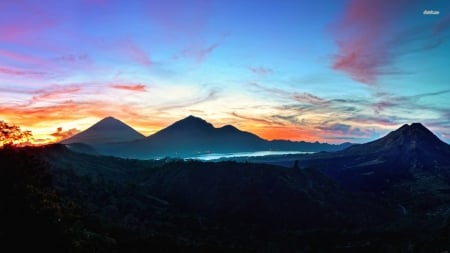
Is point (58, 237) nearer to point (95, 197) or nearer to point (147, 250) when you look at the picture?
point (147, 250)

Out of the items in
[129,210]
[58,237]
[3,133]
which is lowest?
[129,210]

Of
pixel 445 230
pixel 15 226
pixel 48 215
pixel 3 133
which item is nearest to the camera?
pixel 15 226

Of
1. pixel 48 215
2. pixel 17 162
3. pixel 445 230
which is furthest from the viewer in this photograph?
pixel 445 230

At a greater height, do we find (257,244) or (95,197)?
(95,197)

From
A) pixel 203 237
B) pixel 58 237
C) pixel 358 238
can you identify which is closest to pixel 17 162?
pixel 58 237

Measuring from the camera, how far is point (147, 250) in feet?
335

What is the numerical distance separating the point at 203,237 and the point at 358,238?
2706 inches

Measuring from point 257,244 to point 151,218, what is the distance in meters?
52.2

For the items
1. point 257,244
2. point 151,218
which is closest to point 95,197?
point 151,218

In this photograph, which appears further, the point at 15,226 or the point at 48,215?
the point at 48,215

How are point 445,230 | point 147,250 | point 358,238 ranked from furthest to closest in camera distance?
point 358,238 < point 445,230 < point 147,250

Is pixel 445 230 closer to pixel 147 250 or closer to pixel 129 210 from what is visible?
pixel 147 250

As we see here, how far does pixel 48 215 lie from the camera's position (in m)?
56.8

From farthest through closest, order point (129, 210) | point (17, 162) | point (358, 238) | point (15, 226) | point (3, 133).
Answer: point (129, 210) → point (358, 238) → point (3, 133) → point (17, 162) → point (15, 226)
